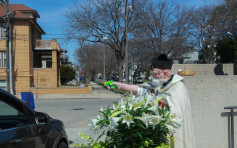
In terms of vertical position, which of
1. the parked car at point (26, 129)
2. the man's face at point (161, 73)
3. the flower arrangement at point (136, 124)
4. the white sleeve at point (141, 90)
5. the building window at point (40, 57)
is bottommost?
the parked car at point (26, 129)

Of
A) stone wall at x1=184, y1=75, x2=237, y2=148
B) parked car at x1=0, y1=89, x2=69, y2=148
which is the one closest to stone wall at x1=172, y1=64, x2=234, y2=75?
stone wall at x1=184, y1=75, x2=237, y2=148

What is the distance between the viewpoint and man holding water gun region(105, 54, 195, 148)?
268cm

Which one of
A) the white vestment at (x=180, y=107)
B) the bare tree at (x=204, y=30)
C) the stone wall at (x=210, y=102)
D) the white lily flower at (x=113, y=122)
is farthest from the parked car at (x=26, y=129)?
the bare tree at (x=204, y=30)

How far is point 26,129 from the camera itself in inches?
119

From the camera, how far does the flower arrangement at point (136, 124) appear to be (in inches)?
81.3

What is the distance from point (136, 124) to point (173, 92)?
836 mm

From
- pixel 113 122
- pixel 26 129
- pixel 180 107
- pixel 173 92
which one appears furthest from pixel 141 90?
pixel 26 129

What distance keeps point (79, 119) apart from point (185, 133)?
29.0 feet

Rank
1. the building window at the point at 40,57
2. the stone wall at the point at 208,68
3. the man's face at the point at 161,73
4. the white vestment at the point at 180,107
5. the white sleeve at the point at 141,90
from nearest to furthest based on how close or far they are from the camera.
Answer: the white vestment at the point at 180,107, the man's face at the point at 161,73, the white sleeve at the point at 141,90, the stone wall at the point at 208,68, the building window at the point at 40,57

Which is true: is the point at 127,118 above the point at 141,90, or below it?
below

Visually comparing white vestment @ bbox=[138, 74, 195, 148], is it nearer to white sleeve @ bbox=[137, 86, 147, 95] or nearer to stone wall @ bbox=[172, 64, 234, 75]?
white sleeve @ bbox=[137, 86, 147, 95]

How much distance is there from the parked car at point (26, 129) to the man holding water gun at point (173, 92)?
3.65 ft

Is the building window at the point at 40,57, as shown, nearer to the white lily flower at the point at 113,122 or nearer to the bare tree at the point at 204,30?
the bare tree at the point at 204,30

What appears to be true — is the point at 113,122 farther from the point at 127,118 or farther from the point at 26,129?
the point at 26,129
